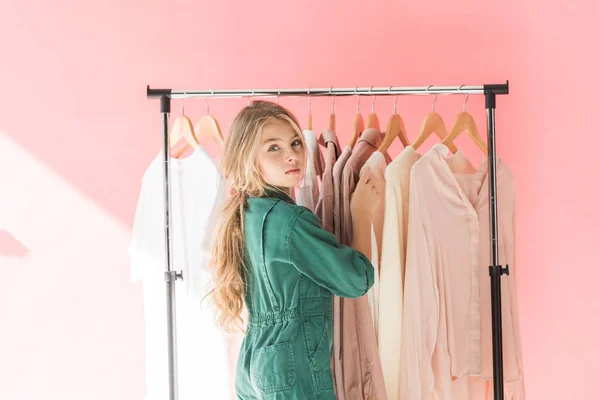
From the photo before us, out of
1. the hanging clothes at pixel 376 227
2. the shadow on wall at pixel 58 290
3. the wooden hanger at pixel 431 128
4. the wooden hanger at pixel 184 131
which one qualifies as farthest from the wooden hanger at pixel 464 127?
the shadow on wall at pixel 58 290

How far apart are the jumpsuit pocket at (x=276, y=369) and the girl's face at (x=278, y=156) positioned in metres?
0.52

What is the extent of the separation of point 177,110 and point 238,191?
136 cm

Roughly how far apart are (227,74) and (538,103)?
4.83 feet

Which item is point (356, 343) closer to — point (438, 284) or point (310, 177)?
point (438, 284)

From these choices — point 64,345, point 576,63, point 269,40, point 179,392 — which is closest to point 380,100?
point 269,40

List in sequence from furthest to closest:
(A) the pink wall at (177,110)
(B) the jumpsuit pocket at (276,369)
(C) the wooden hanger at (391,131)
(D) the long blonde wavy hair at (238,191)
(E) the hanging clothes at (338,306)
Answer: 1. (A) the pink wall at (177,110)
2. (C) the wooden hanger at (391,131)
3. (E) the hanging clothes at (338,306)
4. (D) the long blonde wavy hair at (238,191)
5. (B) the jumpsuit pocket at (276,369)

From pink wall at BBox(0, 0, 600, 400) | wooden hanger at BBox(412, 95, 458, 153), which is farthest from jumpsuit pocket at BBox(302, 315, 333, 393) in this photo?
pink wall at BBox(0, 0, 600, 400)

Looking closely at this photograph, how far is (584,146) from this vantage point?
3.50 metres

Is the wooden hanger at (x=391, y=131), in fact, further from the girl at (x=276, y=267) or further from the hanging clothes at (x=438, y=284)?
the girl at (x=276, y=267)

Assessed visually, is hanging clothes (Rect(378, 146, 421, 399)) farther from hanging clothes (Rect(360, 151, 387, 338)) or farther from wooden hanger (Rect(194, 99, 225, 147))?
wooden hanger (Rect(194, 99, 225, 147))

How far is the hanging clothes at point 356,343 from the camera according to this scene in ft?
8.43

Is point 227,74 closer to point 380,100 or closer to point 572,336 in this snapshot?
point 380,100

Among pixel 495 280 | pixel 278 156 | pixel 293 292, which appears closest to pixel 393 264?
pixel 495 280

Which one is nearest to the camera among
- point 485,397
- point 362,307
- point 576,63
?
point 362,307
